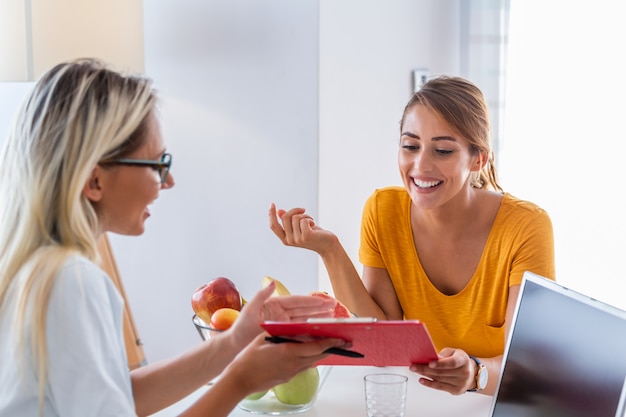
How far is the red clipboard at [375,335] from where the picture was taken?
43.8 inches

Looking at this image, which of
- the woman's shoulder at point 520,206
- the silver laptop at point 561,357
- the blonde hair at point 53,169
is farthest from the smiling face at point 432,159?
the blonde hair at point 53,169

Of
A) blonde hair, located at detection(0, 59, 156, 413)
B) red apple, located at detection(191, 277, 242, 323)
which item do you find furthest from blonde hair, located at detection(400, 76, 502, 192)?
blonde hair, located at detection(0, 59, 156, 413)

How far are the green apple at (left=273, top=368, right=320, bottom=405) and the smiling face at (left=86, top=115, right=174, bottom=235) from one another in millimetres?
406

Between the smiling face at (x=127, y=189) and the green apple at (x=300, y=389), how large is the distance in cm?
41

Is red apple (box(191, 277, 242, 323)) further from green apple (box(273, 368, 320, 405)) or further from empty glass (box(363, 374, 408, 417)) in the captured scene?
empty glass (box(363, 374, 408, 417))

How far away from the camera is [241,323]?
1.30 meters

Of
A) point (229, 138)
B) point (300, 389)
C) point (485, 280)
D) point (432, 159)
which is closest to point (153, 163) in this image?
point (300, 389)

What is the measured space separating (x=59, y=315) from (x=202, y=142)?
5.61ft

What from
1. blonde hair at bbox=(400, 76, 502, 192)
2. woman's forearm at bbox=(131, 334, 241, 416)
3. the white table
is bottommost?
the white table

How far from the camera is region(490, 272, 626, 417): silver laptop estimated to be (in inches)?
42.4

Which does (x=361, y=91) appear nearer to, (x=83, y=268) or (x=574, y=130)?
(x=574, y=130)

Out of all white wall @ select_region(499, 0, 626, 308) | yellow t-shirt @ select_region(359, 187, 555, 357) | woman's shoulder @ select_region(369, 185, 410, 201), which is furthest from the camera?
white wall @ select_region(499, 0, 626, 308)

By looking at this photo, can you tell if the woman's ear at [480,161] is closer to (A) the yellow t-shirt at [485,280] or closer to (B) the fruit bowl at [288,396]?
Answer: (A) the yellow t-shirt at [485,280]

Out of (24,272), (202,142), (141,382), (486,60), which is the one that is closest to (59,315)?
(24,272)
